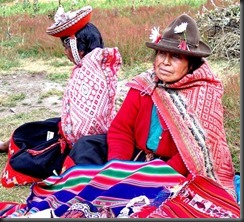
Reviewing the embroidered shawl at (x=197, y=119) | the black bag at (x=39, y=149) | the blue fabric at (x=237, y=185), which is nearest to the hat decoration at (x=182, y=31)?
the embroidered shawl at (x=197, y=119)

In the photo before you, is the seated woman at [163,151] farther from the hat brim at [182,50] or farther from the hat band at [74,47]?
the hat band at [74,47]

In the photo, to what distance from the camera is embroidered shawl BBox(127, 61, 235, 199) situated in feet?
10.0

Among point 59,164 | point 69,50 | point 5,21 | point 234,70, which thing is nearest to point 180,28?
point 69,50

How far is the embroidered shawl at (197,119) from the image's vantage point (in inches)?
121

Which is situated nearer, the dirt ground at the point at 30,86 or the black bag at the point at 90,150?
the black bag at the point at 90,150

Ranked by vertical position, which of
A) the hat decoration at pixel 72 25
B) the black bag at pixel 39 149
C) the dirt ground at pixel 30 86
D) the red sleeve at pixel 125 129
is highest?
the hat decoration at pixel 72 25

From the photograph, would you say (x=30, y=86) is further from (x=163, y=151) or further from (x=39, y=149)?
(x=163, y=151)

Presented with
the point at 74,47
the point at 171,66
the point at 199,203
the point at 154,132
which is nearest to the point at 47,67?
the point at 74,47

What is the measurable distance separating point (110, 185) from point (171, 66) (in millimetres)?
751

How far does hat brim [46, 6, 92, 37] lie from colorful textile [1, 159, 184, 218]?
1155mm

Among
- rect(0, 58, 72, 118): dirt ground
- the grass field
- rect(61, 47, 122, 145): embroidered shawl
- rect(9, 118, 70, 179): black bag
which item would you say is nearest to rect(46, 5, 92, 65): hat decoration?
rect(61, 47, 122, 145): embroidered shawl

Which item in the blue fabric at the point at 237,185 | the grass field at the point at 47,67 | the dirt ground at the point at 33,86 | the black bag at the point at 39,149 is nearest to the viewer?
the blue fabric at the point at 237,185

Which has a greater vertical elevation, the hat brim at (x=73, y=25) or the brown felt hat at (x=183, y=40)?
the brown felt hat at (x=183, y=40)

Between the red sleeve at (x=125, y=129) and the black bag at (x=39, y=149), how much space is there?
2.14 ft
